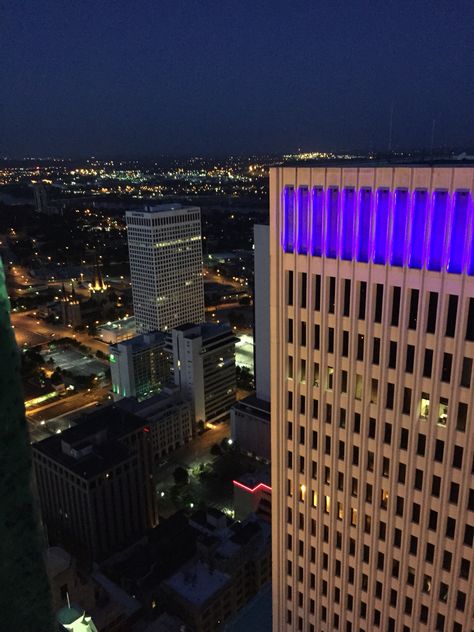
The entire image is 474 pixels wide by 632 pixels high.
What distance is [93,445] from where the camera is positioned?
187 ft

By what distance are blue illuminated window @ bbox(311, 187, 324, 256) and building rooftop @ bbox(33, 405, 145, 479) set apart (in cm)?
3891

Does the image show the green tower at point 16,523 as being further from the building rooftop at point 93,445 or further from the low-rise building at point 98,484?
the building rooftop at point 93,445

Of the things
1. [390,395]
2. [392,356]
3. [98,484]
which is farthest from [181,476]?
[392,356]

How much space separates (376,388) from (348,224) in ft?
23.9

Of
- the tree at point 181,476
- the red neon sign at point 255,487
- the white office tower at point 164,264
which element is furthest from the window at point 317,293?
the white office tower at point 164,264

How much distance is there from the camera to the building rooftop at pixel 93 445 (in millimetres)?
54309

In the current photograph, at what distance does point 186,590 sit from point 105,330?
7495 cm

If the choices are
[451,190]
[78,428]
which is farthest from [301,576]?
[78,428]

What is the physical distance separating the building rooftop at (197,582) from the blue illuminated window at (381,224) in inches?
1443

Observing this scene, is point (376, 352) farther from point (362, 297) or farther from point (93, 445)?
point (93, 445)

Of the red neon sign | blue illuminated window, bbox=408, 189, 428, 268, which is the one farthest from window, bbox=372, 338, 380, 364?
the red neon sign

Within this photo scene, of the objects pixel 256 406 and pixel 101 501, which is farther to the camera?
pixel 256 406

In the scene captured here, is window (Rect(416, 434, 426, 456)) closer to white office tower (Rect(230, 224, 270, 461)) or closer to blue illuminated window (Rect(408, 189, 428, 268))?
blue illuminated window (Rect(408, 189, 428, 268))

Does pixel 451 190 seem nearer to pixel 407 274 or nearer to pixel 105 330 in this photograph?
pixel 407 274
